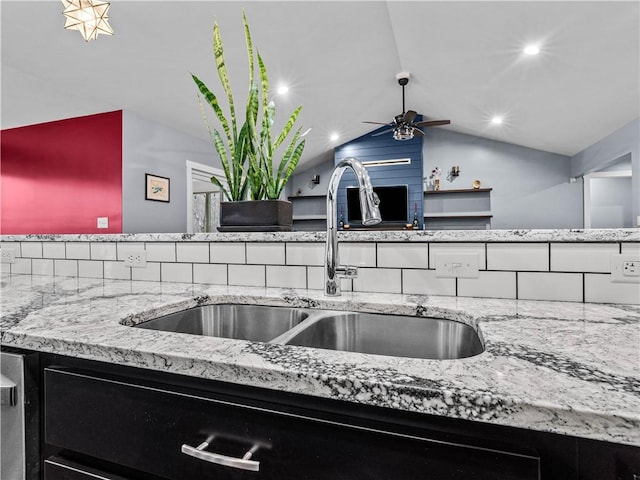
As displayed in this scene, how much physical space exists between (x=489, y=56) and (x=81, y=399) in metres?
3.96

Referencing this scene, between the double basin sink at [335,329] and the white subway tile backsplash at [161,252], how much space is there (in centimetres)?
36

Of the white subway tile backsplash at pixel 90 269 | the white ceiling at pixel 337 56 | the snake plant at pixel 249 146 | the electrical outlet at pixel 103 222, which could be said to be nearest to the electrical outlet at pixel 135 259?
the white subway tile backsplash at pixel 90 269

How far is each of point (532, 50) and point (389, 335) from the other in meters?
3.40

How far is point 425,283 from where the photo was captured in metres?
0.95

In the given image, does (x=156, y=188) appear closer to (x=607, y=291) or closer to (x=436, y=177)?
(x=607, y=291)

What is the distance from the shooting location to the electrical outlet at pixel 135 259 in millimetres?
1257

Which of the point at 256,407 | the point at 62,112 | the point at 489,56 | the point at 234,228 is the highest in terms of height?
the point at 489,56

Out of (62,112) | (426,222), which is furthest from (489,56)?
(62,112)

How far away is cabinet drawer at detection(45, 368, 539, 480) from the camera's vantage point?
38 centimetres

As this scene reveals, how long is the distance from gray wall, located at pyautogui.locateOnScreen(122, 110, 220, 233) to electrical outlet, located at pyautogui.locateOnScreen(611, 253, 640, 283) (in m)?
3.91

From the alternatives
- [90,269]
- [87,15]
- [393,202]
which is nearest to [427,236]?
[90,269]

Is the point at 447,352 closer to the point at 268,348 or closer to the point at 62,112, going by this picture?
the point at 268,348

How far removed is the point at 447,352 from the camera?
0.77m

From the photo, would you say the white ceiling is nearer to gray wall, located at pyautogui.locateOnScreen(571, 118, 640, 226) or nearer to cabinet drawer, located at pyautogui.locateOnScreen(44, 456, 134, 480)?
gray wall, located at pyautogui.locateOnScreen(571, 118, 640, 226)
